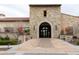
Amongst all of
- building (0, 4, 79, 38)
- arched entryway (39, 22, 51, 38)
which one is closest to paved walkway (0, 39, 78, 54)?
building (0, 4, 79, 38)

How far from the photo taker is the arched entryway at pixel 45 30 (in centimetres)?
4477

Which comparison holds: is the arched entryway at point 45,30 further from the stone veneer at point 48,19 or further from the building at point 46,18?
the stone veneer at point 48,19

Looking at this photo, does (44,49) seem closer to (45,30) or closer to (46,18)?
(46,18)

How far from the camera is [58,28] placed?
140 feet

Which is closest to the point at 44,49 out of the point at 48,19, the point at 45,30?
the point at 48,19

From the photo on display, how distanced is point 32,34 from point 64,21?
6.25m

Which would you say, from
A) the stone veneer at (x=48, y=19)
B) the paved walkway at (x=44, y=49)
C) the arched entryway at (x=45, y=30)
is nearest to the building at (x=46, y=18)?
the stone veneer at (x=48, y=19)

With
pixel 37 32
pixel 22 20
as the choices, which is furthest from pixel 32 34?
pixel 22 20

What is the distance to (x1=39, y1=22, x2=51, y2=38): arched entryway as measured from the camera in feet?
147

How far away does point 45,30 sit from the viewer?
45.6 meters

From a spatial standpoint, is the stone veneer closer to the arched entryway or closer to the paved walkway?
the arched entryway

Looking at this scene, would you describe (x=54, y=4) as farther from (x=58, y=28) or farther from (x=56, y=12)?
(x=58, y=28)

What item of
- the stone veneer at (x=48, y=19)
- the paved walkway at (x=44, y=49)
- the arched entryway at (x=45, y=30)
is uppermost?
the stone veneer at (x=48, y=19)

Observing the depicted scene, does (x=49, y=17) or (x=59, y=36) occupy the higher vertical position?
(x=49, y=17)
